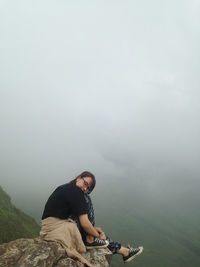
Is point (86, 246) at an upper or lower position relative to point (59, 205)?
lower

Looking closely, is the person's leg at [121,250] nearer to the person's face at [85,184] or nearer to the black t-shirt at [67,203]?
the black t-shirt at [67,203]

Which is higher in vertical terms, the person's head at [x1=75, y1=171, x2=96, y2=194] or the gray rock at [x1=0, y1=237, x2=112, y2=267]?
the person's head at [x1=75, y1=171, x2=96, y2=194]

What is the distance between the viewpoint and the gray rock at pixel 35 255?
19.2 ft

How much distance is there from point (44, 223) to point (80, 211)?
141cm

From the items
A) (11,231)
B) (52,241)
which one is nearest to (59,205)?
(52,241)

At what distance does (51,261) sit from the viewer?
594 centimetres

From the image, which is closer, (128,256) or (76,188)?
(76,188)

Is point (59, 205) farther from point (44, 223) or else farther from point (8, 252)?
point (8, 252)

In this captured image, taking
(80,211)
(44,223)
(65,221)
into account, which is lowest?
(44,223)

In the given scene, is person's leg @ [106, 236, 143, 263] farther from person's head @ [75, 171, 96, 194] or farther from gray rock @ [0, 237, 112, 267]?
person's head @ [75, 171, 96, 194]

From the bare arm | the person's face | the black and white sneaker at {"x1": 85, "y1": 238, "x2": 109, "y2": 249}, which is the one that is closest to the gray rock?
the black and white sneaker at {"x1": 85, "y1": 238, "x2": 109, "y2": 249}

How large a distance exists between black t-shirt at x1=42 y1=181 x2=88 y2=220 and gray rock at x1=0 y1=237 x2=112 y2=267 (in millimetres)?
905

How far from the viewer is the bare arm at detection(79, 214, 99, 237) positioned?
6.82 metres

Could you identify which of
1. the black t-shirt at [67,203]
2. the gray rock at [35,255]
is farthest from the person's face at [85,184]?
the gray rock at [35,255]
